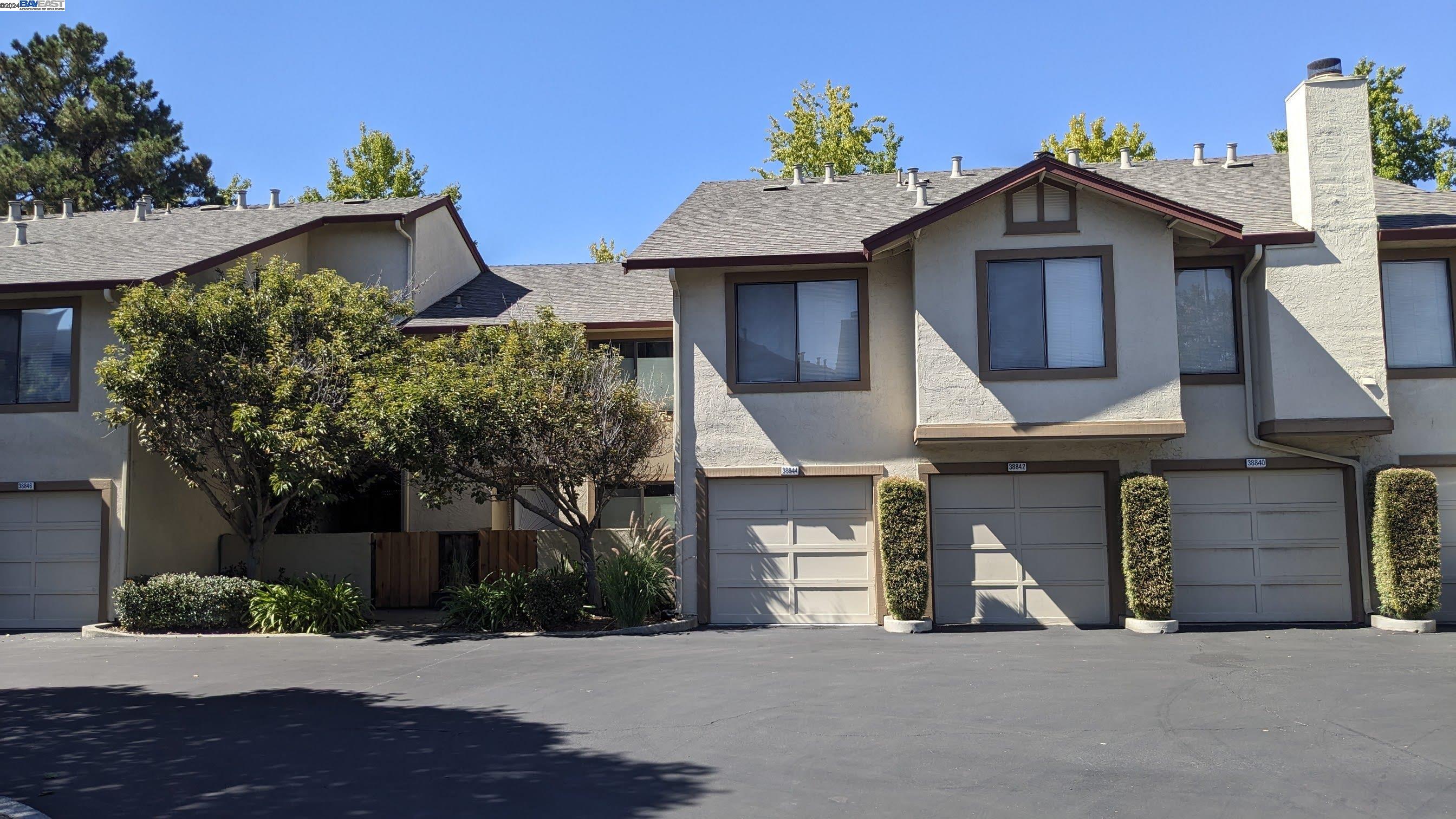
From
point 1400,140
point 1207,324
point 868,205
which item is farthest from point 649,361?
point 1400,140

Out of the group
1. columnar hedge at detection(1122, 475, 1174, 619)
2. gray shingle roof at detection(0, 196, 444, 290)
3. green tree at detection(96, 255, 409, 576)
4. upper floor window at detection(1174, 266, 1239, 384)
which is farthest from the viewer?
gray shingle roof at detection(0, 196, 444, 290)

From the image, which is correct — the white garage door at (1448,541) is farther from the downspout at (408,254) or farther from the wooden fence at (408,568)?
the downspout at (408,254)

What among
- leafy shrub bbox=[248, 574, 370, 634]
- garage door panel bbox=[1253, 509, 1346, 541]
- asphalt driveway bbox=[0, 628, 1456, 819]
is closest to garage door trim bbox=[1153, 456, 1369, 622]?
garage door panel bbox=[1253, 509, 1346, 541]

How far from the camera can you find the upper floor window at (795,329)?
54.9ft

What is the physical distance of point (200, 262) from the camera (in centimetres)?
1817

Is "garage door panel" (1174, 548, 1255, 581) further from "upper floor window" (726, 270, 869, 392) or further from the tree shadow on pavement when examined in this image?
the tree shadow on pavement

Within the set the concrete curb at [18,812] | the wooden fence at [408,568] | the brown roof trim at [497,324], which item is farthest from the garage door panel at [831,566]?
the concrete curb at [18,812]

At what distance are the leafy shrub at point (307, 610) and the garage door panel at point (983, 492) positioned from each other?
28.1ft

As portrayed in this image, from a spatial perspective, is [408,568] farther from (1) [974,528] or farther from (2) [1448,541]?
(2) [1448,541]

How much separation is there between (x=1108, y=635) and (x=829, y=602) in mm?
3844

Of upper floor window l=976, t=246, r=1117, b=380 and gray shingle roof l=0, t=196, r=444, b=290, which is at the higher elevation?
gray shingle roof l=0, t=196, r=444, b=290

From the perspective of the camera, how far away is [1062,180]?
15.7 m

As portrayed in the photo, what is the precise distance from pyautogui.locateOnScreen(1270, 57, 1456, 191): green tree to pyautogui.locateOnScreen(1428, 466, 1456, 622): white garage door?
15758 mm

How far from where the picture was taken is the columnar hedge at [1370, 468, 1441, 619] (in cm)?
1523
